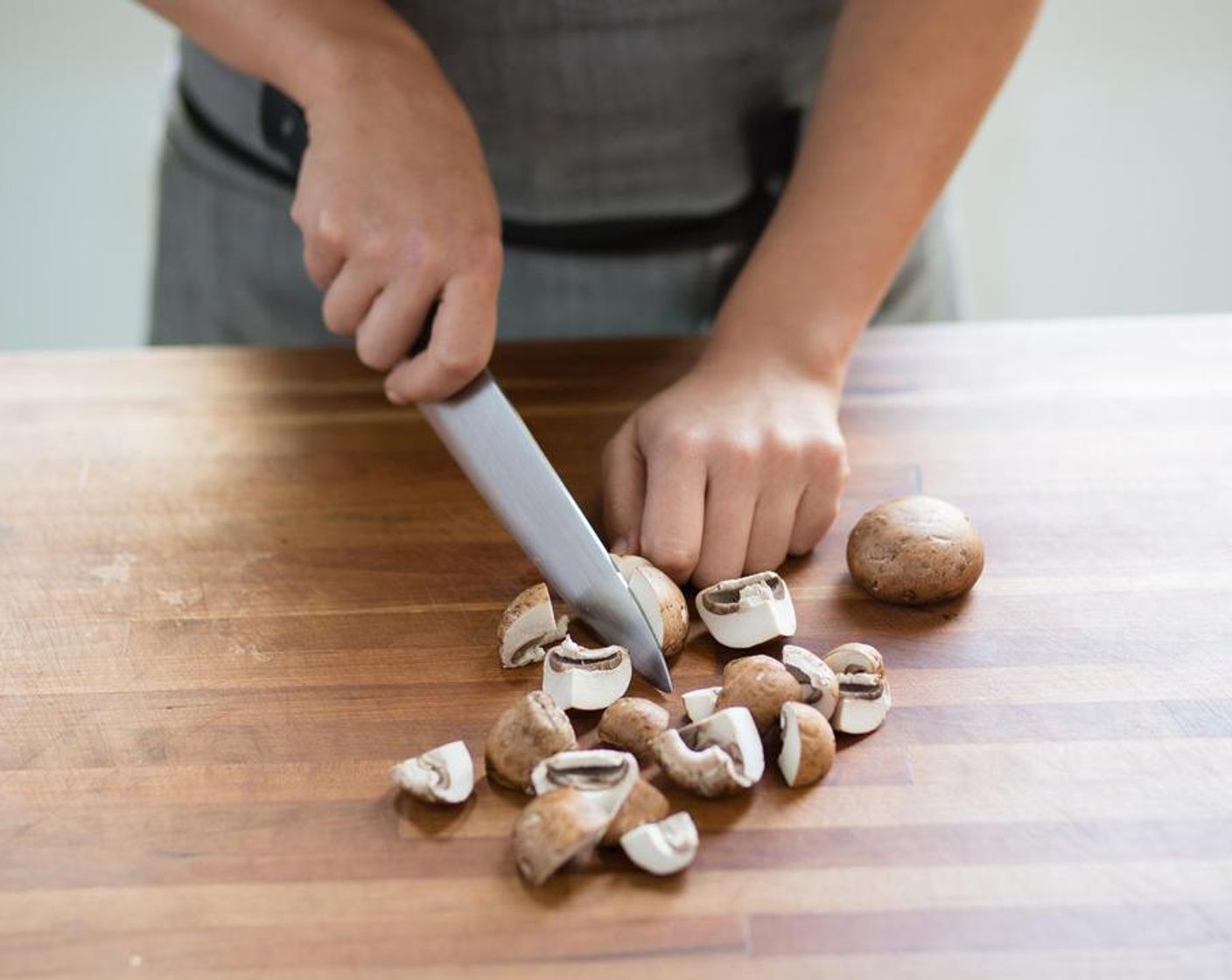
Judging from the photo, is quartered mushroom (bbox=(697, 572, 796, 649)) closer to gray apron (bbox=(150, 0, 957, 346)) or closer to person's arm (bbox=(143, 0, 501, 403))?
person's arm (bbox=(143, 0, 501, 403))

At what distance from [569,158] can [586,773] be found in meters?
0.73

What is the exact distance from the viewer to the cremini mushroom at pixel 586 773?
0.88m

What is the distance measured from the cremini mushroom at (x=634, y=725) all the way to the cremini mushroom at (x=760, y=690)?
0.04m

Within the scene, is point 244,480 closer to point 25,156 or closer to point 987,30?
point 987,30

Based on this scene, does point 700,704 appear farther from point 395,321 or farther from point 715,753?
point 395,321

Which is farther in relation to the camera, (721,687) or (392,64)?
(392,64)

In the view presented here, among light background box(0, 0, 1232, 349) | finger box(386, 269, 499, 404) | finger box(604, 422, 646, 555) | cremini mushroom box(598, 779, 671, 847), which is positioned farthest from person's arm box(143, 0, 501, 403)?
light background box(0, 0, 1232, 349)

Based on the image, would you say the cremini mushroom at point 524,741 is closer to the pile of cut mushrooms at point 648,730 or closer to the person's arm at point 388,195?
the pile of cut mushrooms at point 648,730

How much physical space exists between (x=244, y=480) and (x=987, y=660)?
63 centimetres

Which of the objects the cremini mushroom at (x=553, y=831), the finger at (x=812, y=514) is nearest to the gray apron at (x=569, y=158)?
the finger at (x=812, y=514)

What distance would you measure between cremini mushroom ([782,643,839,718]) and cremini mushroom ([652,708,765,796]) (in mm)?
47

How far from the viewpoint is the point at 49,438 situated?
1.30 m

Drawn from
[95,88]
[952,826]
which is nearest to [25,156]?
[95,88]

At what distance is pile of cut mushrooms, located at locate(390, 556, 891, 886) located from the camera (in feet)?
2.77
